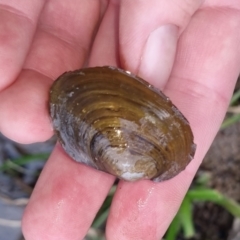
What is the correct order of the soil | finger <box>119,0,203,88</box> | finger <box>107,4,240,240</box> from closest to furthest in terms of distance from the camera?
finger <box>119,0,203,88</box>, finger <box>107,4,240,240</box>, the soil

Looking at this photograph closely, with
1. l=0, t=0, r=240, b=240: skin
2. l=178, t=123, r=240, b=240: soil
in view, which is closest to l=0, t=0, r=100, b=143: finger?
l=0, t=0, r=240, b=240: skin

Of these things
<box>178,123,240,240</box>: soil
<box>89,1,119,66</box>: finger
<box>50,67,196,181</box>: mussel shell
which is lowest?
<box>178,123,240,240</box>: soil

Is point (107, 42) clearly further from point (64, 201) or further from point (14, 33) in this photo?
point (64, 201)

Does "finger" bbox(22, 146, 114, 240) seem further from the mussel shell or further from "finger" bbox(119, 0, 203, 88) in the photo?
"finger" bbox(119, 0, 203, 88)

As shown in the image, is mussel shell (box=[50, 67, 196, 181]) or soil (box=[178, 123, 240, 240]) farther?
soil (box=[178, 123, 240, 240])

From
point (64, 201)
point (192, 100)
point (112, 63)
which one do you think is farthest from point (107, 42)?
point (64, 201)

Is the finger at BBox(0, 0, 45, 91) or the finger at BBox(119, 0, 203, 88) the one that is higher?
the finger at BBox(119, 0, 203, 88)

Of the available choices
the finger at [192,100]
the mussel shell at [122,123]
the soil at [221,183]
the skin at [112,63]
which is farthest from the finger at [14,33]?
the soil at [221,183]

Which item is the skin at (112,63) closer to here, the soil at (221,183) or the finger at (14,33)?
the finger at (14,33)
